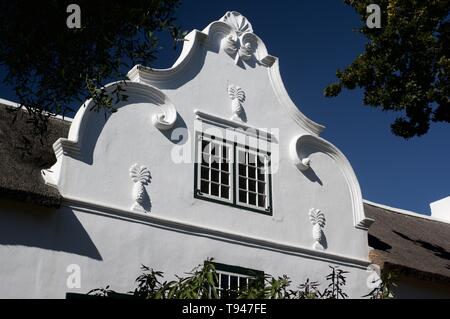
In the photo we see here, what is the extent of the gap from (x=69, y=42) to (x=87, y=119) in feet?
13.2

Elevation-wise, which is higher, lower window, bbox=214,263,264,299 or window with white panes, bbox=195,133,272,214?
window with white panes, bbox=195,133,272,214

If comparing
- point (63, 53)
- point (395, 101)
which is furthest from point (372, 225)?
point (63, 53)

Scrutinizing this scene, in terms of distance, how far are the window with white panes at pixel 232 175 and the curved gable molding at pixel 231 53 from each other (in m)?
1.54

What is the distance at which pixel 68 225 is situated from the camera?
41.7 ft

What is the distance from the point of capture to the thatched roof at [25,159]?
11992mm

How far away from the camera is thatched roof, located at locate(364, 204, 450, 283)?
16219 millimetres

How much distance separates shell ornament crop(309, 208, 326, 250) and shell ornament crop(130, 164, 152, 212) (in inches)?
161

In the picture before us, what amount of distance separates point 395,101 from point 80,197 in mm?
7255

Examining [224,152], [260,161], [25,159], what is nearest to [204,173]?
[224,152]

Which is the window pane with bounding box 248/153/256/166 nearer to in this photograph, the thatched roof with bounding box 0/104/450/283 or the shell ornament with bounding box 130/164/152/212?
the shell ornament with bounding box 130/164/152/212

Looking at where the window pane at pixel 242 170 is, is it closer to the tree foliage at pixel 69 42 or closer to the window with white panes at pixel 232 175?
the window with white panes at pixel 232 175

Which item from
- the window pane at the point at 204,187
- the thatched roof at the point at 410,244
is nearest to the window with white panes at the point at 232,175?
the window pane at the point at 204,187

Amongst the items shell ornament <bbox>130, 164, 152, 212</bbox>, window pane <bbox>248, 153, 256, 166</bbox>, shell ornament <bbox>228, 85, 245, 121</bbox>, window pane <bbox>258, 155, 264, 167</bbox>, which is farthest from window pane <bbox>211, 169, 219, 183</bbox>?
shell ornament <bbox>130, 164, 152, 212</bbox>
